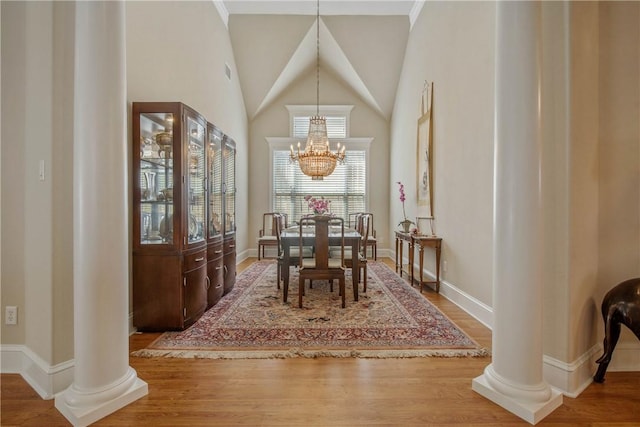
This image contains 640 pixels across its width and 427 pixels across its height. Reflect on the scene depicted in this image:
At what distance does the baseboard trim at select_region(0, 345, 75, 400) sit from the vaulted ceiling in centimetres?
526

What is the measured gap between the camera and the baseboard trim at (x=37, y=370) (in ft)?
5.84

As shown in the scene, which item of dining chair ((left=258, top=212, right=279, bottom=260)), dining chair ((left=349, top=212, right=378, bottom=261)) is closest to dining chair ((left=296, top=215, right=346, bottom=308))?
dining chair ((left=349, top=212, right=378, bottom=261))

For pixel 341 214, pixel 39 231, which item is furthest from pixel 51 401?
pixel 341 214

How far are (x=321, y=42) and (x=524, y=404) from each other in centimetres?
597

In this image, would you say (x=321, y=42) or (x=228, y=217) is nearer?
(x=228, y=217)

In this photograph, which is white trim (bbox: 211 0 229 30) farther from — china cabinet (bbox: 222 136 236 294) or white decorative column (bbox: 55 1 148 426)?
white decorative column (bbox: 55 1 148 426)

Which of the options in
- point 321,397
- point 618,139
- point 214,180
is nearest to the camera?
point 321,397

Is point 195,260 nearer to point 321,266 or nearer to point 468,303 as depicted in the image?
point 321,266

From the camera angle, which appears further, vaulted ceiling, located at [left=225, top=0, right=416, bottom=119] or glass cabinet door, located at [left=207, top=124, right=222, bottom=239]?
vaulted ceiling, located at [left=225, top=0, right=416, bottom=119]

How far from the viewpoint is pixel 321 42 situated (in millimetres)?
5754

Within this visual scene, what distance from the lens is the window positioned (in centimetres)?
686

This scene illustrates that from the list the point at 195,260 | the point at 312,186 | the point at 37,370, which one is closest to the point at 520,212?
the point at 195,260

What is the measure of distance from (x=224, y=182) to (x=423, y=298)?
2821 mm

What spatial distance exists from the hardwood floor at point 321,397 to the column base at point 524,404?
0.11ft
